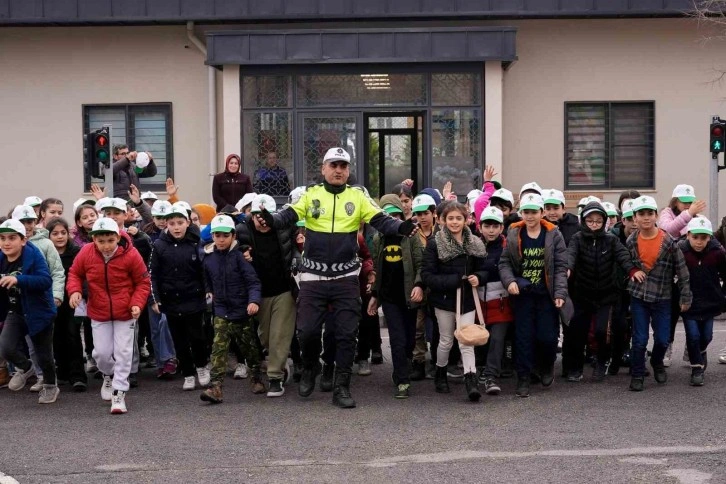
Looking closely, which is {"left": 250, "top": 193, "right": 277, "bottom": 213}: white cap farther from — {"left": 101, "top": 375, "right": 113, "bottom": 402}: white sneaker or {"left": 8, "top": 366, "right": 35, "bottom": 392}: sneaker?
{"left": 8, "top": 366, "right": 35, "bottom": 392}: sneaker

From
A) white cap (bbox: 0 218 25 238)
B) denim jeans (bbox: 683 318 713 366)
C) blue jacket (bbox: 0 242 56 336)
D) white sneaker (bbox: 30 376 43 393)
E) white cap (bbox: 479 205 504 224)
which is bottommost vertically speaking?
white sneaker (bbox: 30 376 43 393)

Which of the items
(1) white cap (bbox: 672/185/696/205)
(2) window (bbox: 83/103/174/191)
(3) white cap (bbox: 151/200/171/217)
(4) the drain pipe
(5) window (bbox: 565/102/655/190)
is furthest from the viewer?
(2) window (bbox: 83/103/174/191)

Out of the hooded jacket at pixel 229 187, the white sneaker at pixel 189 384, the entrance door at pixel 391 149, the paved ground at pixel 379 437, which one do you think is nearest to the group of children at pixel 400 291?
the white sneaker at pixel 189 384

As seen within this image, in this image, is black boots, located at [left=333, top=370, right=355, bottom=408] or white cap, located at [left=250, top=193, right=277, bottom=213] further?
white cap, located at [left=250, top=193, right=277, bottom=213]

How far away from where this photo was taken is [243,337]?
9.73 m

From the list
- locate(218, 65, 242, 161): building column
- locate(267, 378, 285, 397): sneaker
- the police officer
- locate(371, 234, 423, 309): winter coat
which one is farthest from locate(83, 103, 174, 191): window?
the police officer

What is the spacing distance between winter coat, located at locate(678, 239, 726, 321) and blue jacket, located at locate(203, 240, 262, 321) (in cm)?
390

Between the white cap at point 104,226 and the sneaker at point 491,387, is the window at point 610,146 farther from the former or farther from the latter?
the white cap at point 104,226

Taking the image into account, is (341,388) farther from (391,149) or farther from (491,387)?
(391,149)

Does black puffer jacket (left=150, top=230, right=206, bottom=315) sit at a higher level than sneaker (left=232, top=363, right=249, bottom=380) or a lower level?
higher

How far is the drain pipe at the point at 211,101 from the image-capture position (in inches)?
779

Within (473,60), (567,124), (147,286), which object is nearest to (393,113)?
(473,60)

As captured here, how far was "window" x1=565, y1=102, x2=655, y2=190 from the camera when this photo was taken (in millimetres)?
20250

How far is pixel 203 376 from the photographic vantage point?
10.4 meters
